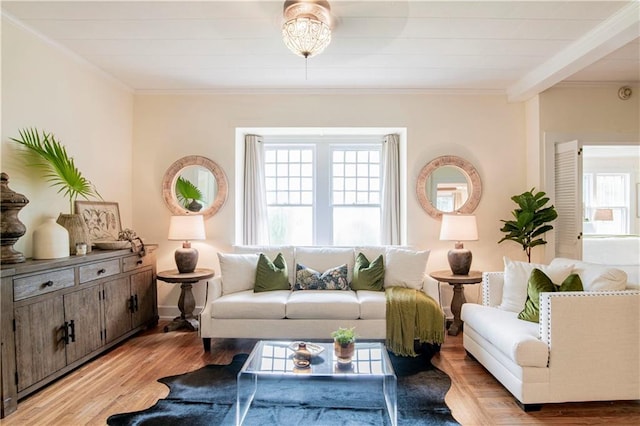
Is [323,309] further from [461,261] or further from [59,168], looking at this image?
[59,168]

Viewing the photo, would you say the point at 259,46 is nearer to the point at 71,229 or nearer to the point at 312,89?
the point at 312,89

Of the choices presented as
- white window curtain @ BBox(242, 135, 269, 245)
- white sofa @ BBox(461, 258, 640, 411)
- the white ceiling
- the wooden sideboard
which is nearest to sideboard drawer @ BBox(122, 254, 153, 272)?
the wooden sideboard

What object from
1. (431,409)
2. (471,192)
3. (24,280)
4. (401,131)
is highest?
(401,131)

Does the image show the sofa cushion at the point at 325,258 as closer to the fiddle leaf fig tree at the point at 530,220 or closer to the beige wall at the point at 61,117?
the fiddle leaf fig tree at the point at 530,220

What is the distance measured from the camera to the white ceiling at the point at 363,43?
2.61 meters

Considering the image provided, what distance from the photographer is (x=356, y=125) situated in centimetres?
439

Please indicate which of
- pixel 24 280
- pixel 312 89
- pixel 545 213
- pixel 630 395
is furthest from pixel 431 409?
pixel 312 89

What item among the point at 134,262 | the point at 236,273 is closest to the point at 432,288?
the point at 236,273

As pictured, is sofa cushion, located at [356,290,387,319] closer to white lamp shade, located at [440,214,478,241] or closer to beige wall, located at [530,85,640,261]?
white lamp shade, located at [440,214,478,241]

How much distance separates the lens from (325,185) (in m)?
4.90

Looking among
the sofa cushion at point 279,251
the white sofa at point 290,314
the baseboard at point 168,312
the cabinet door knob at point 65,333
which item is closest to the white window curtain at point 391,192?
the white sofa at point 290,314

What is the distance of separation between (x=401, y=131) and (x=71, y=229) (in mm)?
3694

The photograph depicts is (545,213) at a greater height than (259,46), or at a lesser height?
lesser

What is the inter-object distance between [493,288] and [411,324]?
80cm
